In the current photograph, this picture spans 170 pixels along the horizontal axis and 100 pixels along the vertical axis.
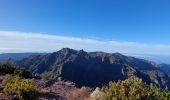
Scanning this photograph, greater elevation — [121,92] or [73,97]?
[121,92]

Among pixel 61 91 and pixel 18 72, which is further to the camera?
pixel 18 72

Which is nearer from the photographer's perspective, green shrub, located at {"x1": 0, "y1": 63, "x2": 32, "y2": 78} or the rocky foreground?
the rocky foreground

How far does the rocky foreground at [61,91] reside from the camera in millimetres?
43438

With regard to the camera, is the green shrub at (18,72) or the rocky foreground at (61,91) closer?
the rocky foreground at (61,91)

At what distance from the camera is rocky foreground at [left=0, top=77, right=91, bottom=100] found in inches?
1710

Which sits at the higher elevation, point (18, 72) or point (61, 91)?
point (18, 72)

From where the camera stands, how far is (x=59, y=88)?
169 feet

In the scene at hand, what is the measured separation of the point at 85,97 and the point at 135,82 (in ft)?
75.9

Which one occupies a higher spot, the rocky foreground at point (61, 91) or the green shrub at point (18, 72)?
the green shrub at point (18, 72)

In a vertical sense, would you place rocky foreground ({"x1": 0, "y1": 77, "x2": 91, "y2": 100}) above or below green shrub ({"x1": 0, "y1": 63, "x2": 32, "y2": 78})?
below

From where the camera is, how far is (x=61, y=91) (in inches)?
1945

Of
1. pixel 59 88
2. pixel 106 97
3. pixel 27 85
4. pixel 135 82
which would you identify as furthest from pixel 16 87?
pixel 59 88

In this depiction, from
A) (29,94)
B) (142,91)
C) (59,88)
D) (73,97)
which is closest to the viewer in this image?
(142,91)

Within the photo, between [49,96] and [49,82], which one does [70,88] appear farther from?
[49,96]
